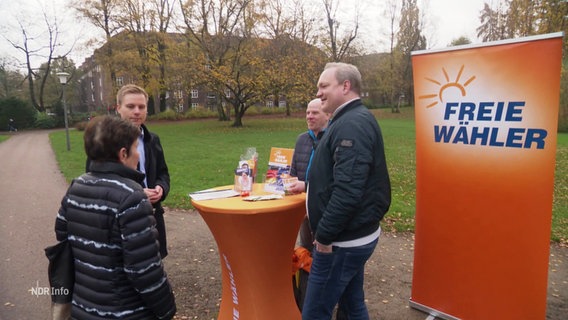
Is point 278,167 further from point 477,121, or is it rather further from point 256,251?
point 477,121

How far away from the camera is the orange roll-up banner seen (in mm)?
2662

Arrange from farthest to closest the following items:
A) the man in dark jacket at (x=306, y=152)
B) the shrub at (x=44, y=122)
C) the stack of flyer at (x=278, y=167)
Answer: the shrub at (x=44, y=122), the man in dark jacket at (x=306, y=152), the stack of flyer at (x=278, y=167)

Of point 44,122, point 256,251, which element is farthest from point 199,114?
point 256,251

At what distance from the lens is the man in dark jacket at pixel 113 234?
5.94 feet

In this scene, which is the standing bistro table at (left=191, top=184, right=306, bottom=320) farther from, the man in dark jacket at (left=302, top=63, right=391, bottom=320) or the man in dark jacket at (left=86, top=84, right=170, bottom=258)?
the man in dark jacket at (left=86, top=84, right=170, bottom=258)

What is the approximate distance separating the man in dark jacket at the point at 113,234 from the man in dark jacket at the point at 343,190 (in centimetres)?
96

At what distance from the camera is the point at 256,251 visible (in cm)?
279

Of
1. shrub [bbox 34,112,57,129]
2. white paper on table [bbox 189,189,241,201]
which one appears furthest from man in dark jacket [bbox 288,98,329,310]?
shrub [bbox 34,112,57,129]

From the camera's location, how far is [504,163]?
2.84m

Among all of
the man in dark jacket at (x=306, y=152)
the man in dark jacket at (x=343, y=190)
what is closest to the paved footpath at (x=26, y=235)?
the man in dark jacket at (x=306, y=152)

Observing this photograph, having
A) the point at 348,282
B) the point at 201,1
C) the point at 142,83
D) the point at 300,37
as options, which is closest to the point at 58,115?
the point at 142,83

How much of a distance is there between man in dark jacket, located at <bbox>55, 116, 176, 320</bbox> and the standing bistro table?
76cm

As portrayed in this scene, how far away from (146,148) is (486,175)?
2.84 meters

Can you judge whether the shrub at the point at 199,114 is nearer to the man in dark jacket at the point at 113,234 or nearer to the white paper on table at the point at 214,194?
the white paper on table at the point at 214,194
